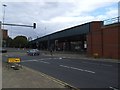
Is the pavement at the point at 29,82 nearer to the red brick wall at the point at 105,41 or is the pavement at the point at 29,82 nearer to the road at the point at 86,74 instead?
the road at the point at 86,74

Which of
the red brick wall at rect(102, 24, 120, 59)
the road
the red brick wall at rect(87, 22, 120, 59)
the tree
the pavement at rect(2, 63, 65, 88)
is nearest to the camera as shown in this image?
the pavement at rect(2, 63, 65, 88)

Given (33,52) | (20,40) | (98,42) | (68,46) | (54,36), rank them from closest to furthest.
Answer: (98,42), (33,52), (54,36), (68,46), (20,40)

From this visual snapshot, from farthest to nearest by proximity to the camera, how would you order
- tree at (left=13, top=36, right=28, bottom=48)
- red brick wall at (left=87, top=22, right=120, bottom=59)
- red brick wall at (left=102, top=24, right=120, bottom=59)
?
tree at (left=13, top=36, right=28, bottom=48) → red brick wall at (left=102, top=24, right=120, bottom=59) → red brick wall at (left=87, top=22, right=120, bottom=59)

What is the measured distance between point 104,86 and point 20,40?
156m

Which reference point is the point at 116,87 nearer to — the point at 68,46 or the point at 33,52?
the point at 33,52

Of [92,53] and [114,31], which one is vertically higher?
[114,31]

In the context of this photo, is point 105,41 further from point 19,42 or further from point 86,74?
point 19,42

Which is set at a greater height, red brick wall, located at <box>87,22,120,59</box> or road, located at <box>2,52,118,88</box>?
red brick wall, located at <box>87,22,120,59</box>

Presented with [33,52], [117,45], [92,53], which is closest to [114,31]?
[117,45]

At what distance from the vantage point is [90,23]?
59688 millimetres

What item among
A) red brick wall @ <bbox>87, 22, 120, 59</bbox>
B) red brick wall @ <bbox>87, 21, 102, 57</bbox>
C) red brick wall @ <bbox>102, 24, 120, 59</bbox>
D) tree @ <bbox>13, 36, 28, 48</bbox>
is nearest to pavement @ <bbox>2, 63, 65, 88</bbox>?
red brick wall @ <bbox>87, 22, 120, 59</bbox>

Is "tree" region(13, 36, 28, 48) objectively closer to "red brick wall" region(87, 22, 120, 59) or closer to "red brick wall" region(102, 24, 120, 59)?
"red brick wall" region(87, 22, 120, 59)

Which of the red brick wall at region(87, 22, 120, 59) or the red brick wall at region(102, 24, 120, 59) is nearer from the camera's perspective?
the red brick wall at region(87, 22, 120, 59)

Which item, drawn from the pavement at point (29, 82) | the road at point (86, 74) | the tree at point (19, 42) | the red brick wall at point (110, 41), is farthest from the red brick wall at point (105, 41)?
the tree at point (19, 42)
